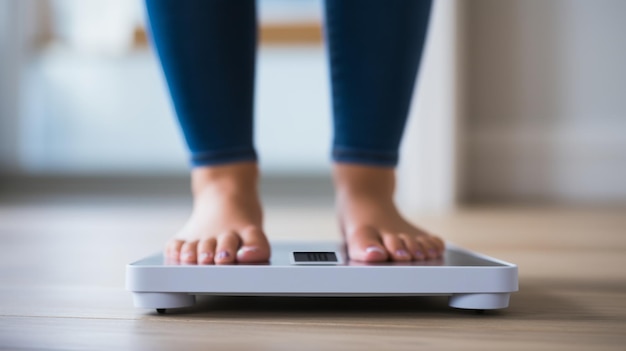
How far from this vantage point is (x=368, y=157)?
2.92ft

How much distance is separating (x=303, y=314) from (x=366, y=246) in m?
0.11

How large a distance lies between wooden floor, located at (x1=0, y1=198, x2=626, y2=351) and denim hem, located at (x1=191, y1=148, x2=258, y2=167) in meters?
0.17

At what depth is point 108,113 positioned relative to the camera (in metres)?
3.12

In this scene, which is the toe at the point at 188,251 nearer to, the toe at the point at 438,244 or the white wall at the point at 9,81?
the toe at the point at 438,244

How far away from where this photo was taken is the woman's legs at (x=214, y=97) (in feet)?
2.78

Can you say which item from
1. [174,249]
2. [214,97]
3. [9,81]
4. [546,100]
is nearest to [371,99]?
[214,97]

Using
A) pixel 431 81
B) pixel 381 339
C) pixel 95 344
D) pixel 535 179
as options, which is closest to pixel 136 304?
pixel 95 344

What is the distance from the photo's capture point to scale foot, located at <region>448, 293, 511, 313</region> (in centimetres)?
67

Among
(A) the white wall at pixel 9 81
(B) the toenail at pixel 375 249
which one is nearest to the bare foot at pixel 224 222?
(B) the toenail at pixel 375 249

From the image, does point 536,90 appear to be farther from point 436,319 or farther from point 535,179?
point 436,319

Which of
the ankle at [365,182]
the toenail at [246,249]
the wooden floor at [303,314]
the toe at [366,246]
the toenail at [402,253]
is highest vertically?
the ankle at [365,182]

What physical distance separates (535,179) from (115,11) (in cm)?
179

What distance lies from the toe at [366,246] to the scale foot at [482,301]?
0.31 feet

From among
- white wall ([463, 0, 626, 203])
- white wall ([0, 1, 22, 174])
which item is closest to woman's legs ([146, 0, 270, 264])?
white wall ([463, 0, 626, 203])
